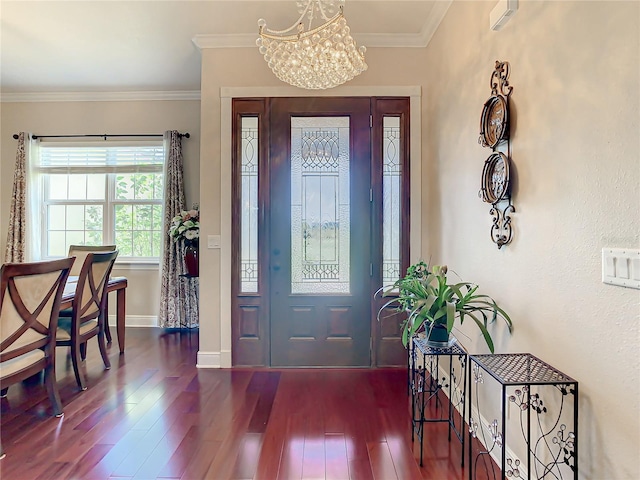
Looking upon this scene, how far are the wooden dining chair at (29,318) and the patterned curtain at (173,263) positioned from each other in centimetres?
180

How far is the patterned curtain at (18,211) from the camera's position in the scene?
163 inches

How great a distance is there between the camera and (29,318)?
2031mm

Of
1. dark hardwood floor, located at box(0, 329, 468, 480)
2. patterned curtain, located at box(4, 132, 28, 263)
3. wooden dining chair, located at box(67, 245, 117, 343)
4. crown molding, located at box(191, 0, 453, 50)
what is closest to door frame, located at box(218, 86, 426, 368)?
crown molding, located at box(191, 0, 453, 50)

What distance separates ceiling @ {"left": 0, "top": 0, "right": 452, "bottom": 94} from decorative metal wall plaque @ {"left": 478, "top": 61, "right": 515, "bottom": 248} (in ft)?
3.83

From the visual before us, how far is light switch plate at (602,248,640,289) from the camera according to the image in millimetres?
987

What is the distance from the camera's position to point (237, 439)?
6.48 ft

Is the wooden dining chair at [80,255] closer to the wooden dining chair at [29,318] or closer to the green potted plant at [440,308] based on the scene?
the wooden dining chair at [29,318]

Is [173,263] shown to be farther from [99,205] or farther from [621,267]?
[621,267]

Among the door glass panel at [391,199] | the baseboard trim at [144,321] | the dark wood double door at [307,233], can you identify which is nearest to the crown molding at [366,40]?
the dark wood double door at [307,233]

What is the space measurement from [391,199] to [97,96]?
3.90 m

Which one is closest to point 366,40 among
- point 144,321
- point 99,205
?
point 99,205

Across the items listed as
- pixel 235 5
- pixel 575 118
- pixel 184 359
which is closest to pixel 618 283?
pixel 575 118

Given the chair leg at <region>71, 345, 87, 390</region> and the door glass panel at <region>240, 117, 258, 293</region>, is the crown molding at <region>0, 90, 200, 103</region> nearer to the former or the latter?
the door glass panel at <region>240, 117, 258, 293</region>

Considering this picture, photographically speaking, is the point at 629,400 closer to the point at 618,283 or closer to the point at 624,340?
the point at 624,340
